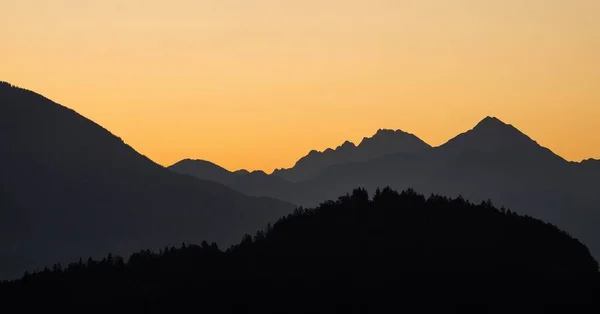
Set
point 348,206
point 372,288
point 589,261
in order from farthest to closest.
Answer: point 348,206 → point 589,261 → point 372,288

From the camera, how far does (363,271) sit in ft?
426

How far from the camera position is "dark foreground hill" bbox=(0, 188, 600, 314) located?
12388cm

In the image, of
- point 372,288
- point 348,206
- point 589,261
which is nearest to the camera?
point 372,288

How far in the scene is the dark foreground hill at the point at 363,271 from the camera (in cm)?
12388

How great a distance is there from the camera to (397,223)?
142375mm

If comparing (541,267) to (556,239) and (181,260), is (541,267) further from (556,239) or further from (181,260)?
(181,260)

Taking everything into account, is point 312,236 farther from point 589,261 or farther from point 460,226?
point 589,261

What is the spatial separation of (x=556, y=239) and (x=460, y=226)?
11172 millimetres

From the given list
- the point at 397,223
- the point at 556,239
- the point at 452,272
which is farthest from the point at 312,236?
the point at 556,239

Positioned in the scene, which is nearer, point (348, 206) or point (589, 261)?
point (589, 261)

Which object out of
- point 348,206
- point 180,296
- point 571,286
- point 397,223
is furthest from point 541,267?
point 180,296

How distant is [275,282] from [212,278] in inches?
315

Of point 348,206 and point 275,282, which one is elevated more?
point 348,206

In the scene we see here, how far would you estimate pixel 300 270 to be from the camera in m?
131
